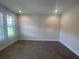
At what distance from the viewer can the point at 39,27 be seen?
6.43 m

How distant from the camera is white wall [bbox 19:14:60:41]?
20.8 ft

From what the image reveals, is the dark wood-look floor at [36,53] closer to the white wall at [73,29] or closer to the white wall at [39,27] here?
the white wall at [73,29]

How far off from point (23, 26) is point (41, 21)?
159 centimetres

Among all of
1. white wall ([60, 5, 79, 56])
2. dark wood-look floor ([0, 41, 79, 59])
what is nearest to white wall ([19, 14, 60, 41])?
white wall ([60, 5, 79, 56])

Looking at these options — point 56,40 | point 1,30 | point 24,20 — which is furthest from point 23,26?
point 56,40

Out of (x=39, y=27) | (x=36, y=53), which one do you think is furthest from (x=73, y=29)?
(x=39, y=27)

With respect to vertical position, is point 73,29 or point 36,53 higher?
point 73,29

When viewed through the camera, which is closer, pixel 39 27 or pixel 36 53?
pixel 36 53

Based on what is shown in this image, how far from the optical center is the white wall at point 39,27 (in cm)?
634

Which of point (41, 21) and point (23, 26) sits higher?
point (41, 21)

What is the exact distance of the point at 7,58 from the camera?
300cm

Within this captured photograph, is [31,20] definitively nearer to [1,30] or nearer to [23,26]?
[23,26]

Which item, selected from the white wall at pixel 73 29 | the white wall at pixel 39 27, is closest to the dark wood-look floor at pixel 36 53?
the white wall at pixel 73 29

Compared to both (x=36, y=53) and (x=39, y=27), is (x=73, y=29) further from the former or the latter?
(x=39, y=27)
